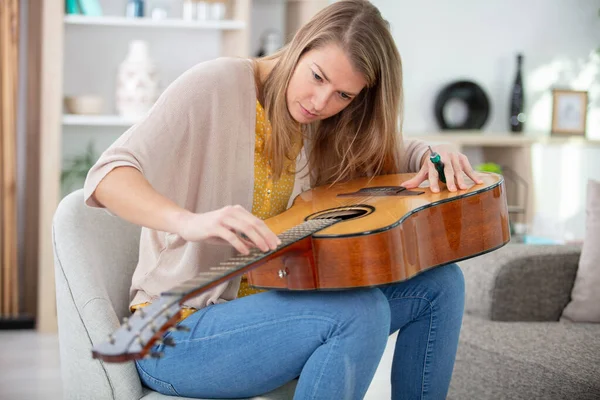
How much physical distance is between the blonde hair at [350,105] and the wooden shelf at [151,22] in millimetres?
1976

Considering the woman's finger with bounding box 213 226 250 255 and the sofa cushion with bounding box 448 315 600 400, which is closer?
the woman's finger with bounding box 213 226 250 255

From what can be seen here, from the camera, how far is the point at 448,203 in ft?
4.75

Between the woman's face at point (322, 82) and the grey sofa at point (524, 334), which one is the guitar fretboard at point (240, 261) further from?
the grey sofa at point (524, 334)

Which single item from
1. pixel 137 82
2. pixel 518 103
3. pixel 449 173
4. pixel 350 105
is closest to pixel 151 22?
pixel 137 82

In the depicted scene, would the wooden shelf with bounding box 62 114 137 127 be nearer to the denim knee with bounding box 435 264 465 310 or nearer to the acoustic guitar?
the acoustic guitar

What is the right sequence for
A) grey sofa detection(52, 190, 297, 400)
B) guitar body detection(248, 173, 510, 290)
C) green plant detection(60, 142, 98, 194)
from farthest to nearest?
1. green plant detection(60, 142, 98, 194)
2. grey sofa detection(52, 190, 297, 400)
3. guitar body detection(248, 173, 510, 290)

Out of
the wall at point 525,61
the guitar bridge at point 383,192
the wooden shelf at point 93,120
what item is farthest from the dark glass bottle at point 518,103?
the guitar bridge at point 383,192

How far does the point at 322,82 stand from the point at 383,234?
1.47 ft

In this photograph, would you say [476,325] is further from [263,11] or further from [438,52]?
[438,52]

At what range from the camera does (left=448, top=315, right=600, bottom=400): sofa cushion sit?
179 centimetres

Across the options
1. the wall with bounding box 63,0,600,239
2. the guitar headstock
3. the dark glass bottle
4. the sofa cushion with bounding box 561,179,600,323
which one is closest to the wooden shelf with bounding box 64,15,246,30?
the wall with bounding box 63,0,600,239

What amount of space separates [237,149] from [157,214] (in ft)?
1.30

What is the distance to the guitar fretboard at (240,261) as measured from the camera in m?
0.95

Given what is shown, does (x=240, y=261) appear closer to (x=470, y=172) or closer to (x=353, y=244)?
(x=353, y=244)
